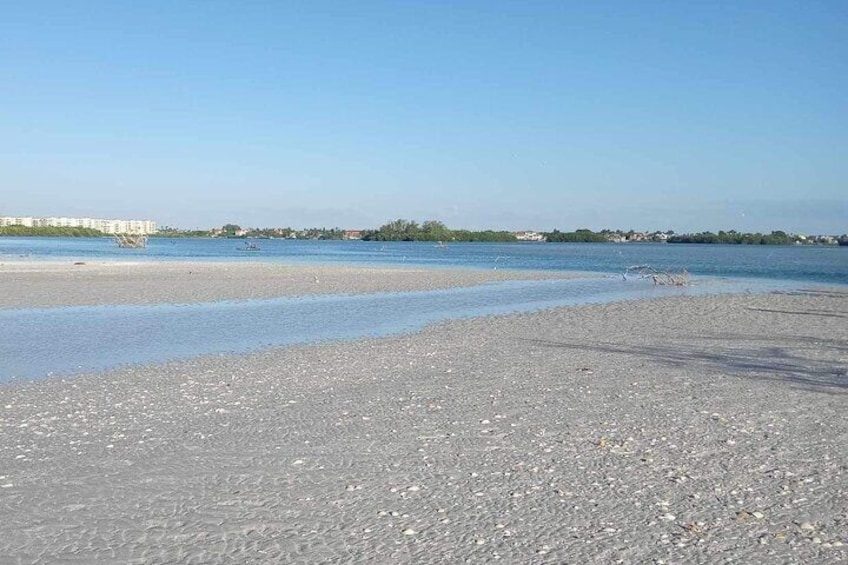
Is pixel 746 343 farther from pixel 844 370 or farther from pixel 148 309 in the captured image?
pixel 148 309

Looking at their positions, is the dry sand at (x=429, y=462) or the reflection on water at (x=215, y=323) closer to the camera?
the dry sand at (x=429, y=462)

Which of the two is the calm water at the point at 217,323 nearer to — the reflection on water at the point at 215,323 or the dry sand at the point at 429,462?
the reflection on water at the point at 215,323

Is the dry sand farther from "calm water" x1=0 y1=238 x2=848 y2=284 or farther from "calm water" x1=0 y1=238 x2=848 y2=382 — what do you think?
"calm water" x1=0 y1=238 x2=848 y2=284

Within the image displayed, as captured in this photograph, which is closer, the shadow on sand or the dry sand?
the dry sand

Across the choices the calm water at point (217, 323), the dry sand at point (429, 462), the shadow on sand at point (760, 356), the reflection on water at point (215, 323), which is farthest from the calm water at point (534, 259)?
the dry sand at point (429, 462)

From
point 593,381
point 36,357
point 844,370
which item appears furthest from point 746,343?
point 36,357

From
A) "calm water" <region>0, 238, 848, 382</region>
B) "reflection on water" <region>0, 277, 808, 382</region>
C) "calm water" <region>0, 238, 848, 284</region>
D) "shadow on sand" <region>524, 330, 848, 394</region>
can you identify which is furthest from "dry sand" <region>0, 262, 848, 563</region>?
→ "calm water" <region>0, 238, 848, 284</region>

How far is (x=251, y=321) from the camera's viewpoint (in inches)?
980

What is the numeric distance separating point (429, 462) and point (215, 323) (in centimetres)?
1638

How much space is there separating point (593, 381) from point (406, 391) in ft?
10.6

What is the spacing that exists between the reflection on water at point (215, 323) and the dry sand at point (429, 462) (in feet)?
6.97

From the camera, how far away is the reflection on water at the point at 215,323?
687 inches

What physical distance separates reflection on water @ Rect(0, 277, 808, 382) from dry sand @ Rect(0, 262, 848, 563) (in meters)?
2.12

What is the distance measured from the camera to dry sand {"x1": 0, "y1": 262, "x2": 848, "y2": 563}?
666cm
